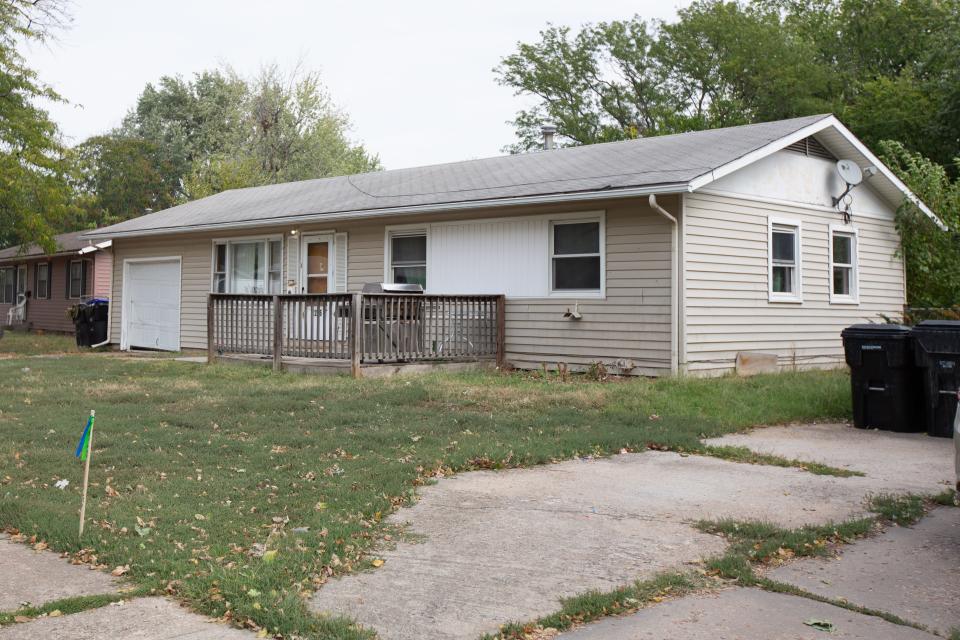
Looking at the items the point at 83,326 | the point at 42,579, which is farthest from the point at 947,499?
the point at 83,326

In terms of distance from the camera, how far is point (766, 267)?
14.1m

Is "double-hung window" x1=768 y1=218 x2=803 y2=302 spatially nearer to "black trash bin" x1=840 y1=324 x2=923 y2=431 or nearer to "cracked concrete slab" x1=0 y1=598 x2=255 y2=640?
"black trash bin" x1=840 y1=324 x2=923 y2=431

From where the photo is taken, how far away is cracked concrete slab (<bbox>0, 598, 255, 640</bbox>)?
11.6 feet

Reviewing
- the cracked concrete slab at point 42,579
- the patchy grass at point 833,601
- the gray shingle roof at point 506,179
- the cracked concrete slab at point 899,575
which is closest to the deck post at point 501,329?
the gray shingle roof at point 506,179

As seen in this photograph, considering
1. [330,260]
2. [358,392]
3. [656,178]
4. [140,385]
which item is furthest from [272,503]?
[330,260]

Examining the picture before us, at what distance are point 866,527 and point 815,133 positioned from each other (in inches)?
431

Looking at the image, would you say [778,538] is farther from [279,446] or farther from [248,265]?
[248,265]

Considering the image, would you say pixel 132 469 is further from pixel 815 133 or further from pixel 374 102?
pixel 374 102

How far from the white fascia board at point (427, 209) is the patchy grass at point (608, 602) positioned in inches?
325

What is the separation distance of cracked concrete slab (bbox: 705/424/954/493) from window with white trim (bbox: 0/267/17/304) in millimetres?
32517

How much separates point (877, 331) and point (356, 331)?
272 inches

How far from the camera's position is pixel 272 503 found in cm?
556

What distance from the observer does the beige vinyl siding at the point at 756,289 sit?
12.8 m

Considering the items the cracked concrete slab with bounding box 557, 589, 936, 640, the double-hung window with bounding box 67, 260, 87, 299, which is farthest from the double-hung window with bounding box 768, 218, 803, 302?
the double-hung window with bounding box 67, 260, 87, 299
